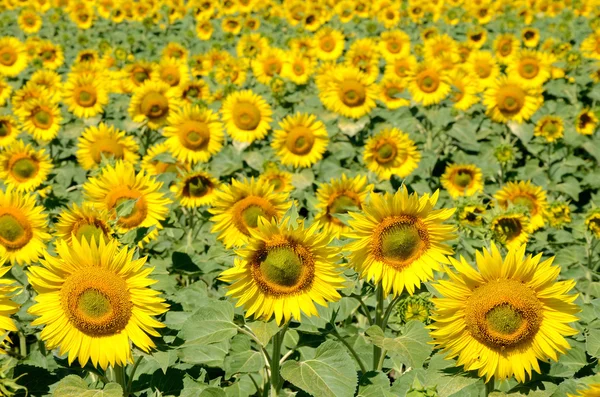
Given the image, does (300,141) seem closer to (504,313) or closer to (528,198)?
(528,198)

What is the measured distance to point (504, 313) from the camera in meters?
2.34

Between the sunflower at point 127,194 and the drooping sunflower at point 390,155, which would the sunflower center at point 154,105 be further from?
the sunflower at point 127,194

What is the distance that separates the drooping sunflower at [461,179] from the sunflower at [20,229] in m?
3.81

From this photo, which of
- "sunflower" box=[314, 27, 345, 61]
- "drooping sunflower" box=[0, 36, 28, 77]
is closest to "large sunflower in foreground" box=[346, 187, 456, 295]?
"sunflower" box=[314, 27, 345, 61]

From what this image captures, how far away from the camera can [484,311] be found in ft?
7.84

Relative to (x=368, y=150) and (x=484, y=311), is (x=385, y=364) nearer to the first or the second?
(x=484, y=311)

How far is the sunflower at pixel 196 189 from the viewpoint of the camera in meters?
4.59

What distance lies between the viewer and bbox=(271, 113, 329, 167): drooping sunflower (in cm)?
592

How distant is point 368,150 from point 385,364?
262cm

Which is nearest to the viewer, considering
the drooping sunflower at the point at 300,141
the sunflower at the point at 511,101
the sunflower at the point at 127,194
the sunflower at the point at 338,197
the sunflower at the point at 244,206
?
the sunflower at the point at 244,206

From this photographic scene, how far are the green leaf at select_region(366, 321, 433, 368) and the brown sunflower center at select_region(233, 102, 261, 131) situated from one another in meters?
3.93

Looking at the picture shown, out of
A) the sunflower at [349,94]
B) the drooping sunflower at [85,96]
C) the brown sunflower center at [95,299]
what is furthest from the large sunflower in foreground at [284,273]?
the drooping sunflower at [85,96]

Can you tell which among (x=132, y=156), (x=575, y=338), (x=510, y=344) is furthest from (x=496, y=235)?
(x=132, y=156)

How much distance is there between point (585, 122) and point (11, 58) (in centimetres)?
848
